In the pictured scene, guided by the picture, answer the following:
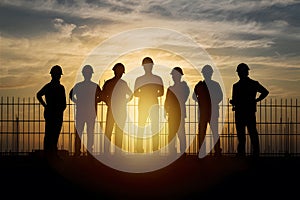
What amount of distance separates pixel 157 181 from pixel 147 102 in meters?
3.20

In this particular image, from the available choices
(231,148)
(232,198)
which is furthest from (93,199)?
(231,148)

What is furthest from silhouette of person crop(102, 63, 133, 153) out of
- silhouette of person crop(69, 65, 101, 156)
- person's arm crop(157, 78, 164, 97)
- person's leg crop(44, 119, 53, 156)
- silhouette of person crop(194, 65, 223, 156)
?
silhouette of person crop(194, 65, 223, 156)

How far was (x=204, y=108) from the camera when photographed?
14.0 metres

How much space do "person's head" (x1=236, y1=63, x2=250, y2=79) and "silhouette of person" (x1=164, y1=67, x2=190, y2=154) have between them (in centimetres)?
139

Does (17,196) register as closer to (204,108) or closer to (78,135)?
(78,135)

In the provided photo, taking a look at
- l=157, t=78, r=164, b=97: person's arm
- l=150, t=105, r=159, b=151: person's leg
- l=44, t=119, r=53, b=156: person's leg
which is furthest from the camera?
l=150, t=105, r=159, b=151: person's leg

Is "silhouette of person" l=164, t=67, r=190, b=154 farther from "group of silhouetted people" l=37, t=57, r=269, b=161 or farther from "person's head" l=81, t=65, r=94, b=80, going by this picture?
"person's head" l=81, t=65, r=94, b=80

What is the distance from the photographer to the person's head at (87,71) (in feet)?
43.8

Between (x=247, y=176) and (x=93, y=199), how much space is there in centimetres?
353

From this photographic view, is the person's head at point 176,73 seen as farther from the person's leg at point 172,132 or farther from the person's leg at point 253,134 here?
the person's leg at point 253,134

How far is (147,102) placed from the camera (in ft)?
45.2

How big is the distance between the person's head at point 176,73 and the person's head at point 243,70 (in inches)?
54.6

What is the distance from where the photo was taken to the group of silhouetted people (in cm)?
1300

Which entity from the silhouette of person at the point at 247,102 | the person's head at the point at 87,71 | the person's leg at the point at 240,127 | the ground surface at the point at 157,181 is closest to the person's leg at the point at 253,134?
the silhouette of person at the point at 247,102
